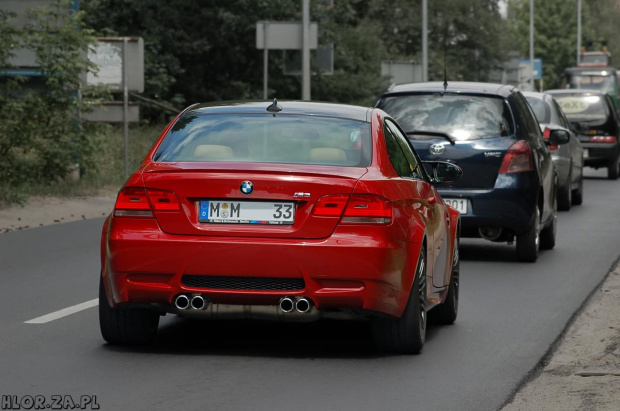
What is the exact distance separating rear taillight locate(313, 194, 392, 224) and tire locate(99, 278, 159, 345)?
48.9 inches

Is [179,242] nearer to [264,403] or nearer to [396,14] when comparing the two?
[264,403]

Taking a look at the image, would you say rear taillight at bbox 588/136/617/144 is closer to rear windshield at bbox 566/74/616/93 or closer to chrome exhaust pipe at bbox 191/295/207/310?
chrome exhaust pipe at bbox 191/295/207/310

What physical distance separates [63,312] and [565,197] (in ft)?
42.4

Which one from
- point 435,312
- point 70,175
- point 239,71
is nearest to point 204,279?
point 435,312

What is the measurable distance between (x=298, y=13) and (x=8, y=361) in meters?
34.0

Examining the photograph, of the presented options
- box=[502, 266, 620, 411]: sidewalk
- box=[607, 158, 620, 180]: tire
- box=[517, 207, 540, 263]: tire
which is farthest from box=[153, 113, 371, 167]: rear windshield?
box=[607, 158, 620, 180]: tire

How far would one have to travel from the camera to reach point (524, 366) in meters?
8.48

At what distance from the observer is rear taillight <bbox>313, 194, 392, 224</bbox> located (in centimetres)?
827

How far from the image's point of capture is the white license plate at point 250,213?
326 inches

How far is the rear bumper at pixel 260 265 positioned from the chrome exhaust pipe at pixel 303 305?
4cm

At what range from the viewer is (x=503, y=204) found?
1452cm

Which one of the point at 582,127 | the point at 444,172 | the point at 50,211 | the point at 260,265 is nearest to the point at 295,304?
the point at 260,265

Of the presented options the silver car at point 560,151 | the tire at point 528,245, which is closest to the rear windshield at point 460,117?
the tire at point 528,245

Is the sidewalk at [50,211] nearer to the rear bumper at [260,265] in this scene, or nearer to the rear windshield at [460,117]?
the rear windshield at [460,117]
